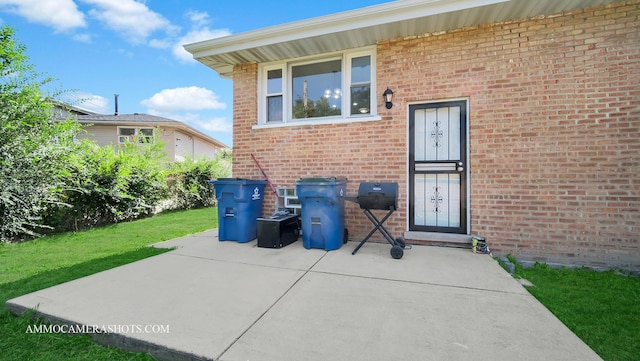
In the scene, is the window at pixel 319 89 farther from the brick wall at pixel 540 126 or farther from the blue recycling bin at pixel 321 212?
the blue recycling bin at pixel 321 212

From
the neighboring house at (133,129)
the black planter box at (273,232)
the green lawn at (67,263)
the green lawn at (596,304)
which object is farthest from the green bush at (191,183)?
the green lawn at (596,304)

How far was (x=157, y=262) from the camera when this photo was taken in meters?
3.60

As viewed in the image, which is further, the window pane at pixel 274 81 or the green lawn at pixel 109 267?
the window pane at pixel 274 81

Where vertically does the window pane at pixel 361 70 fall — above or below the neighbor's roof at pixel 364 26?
below

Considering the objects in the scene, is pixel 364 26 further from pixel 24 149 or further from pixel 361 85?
pixel 24 149

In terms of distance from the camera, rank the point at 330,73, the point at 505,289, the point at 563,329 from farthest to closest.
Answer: the point at 330,73 < the point at 505,289 < the point at 563,329

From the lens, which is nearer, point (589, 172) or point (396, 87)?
point (589, 172)

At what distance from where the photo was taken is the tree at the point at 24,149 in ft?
16.8

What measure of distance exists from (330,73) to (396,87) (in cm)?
135

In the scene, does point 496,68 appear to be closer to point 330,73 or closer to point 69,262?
point 330,73

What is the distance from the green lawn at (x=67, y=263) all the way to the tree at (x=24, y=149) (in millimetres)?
593

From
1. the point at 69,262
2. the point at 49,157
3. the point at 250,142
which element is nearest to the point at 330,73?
the point at 250,142

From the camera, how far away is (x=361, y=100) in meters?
4.92

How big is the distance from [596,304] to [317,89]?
4852 millimetres
